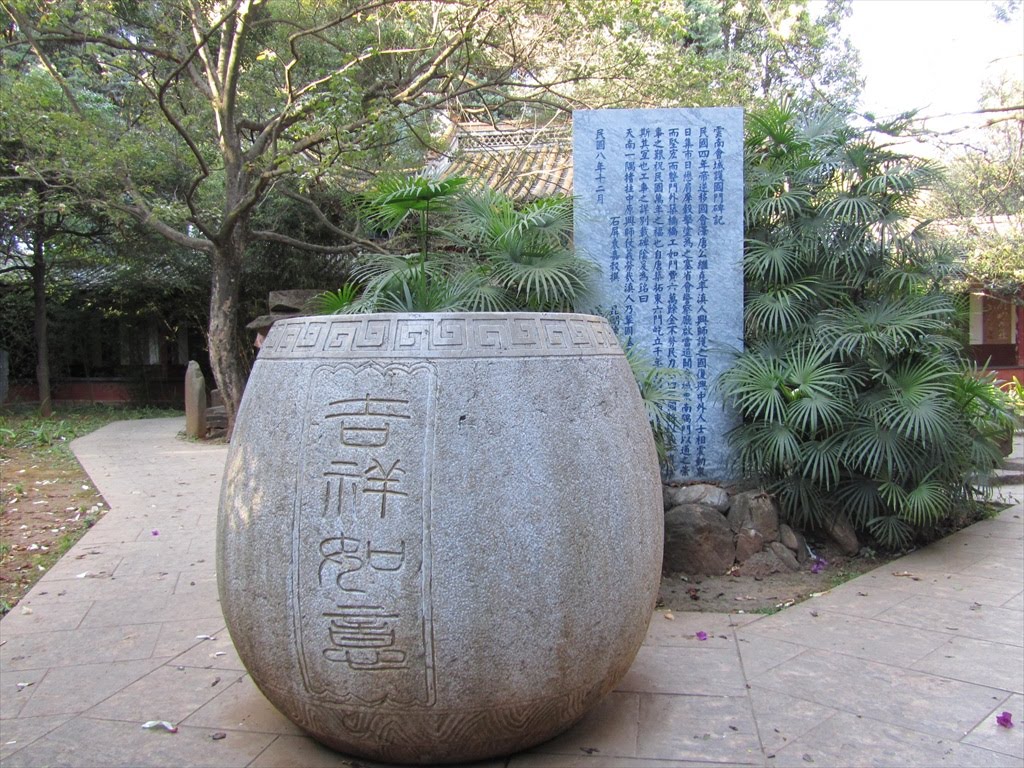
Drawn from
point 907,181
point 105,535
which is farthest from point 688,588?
point 105,535

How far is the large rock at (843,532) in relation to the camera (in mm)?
5211

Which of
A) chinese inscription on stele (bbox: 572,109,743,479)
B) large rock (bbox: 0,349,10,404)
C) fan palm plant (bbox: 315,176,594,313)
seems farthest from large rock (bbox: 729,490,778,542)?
large rock (bbox: 0,349,10,404)

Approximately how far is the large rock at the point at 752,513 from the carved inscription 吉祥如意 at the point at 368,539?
3.04m

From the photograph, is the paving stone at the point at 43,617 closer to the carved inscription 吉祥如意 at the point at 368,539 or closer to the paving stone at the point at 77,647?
the paving stone at the point at 77,647

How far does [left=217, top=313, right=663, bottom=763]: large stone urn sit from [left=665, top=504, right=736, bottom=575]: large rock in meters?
2.32

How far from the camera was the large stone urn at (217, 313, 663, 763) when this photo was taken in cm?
234

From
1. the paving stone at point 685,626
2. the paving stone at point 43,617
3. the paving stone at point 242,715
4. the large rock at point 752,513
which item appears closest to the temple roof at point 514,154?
the large rock at point 752,513

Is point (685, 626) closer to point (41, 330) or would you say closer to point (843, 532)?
point (843, 532)

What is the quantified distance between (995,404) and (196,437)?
10347 millimetres

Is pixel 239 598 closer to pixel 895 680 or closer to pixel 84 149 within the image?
pixel 895 680

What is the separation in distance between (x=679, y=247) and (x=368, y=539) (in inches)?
141

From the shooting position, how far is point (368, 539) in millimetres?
2340

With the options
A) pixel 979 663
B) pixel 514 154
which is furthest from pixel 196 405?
pixel 979 663

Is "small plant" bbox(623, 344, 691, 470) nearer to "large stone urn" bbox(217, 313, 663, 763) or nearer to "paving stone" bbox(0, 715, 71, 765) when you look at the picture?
"large stone urn" bbox(217, 313, 663, 763)
